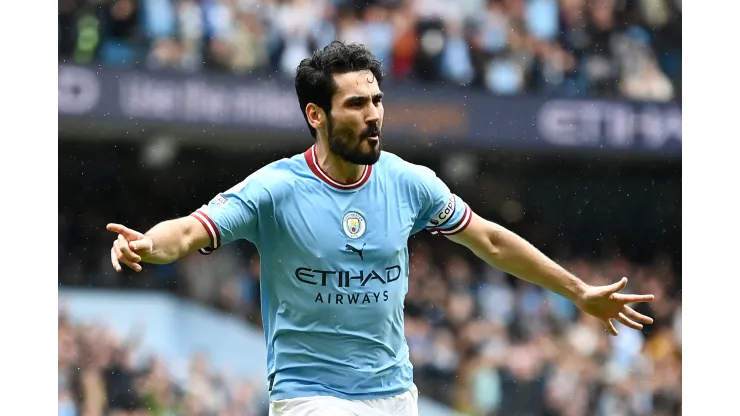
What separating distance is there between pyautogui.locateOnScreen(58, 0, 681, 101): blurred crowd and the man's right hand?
10.5 m

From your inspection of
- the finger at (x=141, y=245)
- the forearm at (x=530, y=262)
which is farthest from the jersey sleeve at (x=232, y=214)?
the forearm at (x=530, y=262)

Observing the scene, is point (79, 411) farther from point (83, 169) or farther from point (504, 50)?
point (504, 50)

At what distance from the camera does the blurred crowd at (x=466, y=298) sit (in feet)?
46.2

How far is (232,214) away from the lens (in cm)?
541

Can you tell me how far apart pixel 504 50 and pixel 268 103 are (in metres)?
3.56

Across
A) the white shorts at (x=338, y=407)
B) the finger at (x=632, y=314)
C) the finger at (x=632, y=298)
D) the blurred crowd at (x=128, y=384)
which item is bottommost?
the blurred crowd at (x=128, y=384)

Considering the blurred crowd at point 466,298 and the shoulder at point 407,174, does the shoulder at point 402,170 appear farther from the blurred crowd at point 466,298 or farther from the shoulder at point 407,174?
the blurred crowd at point 466,298

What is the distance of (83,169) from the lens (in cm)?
1823

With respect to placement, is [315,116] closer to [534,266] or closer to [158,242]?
[158,242]

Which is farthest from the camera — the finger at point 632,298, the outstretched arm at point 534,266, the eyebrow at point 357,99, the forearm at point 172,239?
the outstretched arm at point 534,266

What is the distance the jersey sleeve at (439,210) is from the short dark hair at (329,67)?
52cm

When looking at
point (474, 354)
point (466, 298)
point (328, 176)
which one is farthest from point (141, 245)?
point (466, 298)

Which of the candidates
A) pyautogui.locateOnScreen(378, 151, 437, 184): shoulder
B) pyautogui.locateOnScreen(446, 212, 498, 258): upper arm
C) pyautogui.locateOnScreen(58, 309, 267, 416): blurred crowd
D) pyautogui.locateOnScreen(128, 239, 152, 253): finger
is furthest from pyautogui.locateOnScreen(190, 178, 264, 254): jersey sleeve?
pyautogui.locateOnScreen(58, 309, 267, 416): blurred crowd

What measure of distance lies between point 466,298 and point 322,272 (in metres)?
11.5
